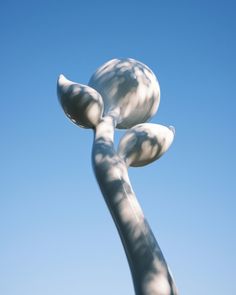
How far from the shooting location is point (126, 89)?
19.9ft

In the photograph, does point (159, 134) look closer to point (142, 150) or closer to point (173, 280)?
point (142, 150)

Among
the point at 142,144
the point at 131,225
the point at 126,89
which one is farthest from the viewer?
the point at 126,89

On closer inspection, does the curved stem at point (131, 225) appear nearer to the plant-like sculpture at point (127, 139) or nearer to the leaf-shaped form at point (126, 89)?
the plant-like sculpture at point (127, 139)

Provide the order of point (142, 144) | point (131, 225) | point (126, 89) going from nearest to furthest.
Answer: point (131, 225) < point (142, 144) < point (126, 89)

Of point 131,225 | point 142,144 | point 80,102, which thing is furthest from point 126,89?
point 131,225

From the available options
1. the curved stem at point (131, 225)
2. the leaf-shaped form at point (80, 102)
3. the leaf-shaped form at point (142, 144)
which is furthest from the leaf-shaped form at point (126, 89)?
the curved stem at point (131, 225)

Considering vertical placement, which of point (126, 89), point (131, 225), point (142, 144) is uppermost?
point (126, 89)

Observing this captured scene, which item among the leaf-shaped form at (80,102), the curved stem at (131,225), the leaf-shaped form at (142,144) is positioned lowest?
the curved stem at (131,225)

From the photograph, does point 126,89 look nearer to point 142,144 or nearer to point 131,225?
point 142,144

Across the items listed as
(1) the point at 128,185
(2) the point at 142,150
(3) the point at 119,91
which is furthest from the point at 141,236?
(3) the point at 119,91

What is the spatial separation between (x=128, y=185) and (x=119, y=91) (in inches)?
62.6

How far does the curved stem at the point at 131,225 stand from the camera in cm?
431

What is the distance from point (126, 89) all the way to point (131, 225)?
2089 millimetres

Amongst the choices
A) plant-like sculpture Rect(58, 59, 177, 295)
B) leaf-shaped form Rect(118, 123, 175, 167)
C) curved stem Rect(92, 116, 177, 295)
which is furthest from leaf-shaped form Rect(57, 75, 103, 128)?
leaf-shaped form Rect(118, 123, 175, 167)
